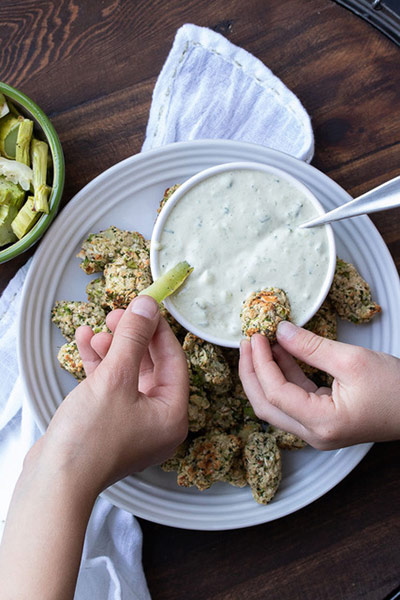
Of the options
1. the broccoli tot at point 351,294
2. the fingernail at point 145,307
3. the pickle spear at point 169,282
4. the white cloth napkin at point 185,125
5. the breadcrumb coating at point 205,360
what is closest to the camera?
the fingernail at point 145,307

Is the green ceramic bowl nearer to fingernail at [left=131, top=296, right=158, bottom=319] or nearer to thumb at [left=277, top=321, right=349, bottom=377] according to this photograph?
fingernail at [left=131, top=296, right=158, bottom=319]

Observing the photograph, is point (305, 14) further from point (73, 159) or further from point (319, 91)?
point (73, 159)

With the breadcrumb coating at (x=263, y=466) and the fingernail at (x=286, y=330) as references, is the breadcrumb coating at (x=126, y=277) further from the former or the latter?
the breadcrumb coating at (x=263, y=466)

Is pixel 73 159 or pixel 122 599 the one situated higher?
pixel 73 159

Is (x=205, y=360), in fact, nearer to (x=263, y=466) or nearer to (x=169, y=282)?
(x=169, y=282)

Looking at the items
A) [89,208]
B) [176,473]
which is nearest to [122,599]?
[176,473]

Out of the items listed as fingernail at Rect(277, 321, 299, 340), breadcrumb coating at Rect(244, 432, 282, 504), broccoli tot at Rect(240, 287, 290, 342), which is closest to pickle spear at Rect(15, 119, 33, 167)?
broccoli tot at Rect(240, 287, 290, 342)

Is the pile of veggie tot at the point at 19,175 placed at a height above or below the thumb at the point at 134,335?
above

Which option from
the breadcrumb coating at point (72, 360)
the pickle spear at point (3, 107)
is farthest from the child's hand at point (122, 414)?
the pickle spear at point (3, 107)
